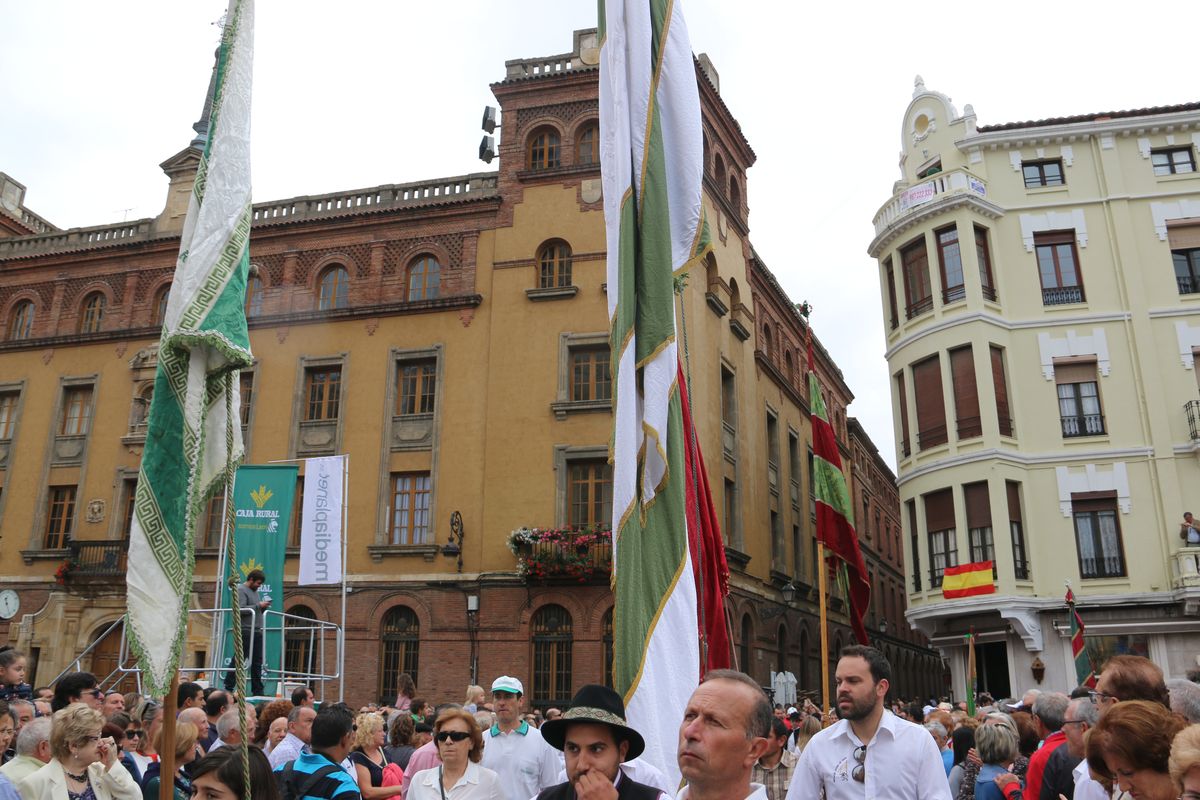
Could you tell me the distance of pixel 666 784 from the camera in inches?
163

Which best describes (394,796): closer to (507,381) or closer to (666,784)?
(666,784)

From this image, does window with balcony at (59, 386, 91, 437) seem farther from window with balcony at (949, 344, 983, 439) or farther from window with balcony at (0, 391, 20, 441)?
window with balcony at (949, 344, 983, 439)

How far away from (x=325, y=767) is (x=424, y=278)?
22.4 metres

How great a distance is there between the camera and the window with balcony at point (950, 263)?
83.2ft

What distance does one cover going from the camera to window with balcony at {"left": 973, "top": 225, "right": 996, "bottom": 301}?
25203mm

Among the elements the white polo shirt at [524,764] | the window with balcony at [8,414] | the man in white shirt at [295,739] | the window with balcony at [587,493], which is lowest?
the white polo shirt at [524,764]

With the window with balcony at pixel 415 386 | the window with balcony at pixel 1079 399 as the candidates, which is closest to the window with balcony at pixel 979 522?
the window with balcony at pixel 1079 399

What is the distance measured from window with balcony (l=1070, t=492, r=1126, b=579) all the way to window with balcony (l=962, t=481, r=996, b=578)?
2165mm

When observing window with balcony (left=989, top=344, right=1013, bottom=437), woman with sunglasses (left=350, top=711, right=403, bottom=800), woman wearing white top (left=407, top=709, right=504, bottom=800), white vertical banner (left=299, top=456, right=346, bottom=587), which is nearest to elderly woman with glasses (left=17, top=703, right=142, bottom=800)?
woman wearing white top (left=407, top=709, right=504, bottom=800)

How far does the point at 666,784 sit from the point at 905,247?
2511 centimetres

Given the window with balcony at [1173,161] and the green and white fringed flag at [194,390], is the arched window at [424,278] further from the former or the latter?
the green and white fringed flag at [194,390]

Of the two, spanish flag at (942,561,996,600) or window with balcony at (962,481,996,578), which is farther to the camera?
window with balcony at (962,481,996,578)

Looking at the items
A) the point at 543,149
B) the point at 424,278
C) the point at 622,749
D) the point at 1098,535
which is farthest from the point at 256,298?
the point at 622,749

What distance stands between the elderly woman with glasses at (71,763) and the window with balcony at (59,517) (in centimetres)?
2553
